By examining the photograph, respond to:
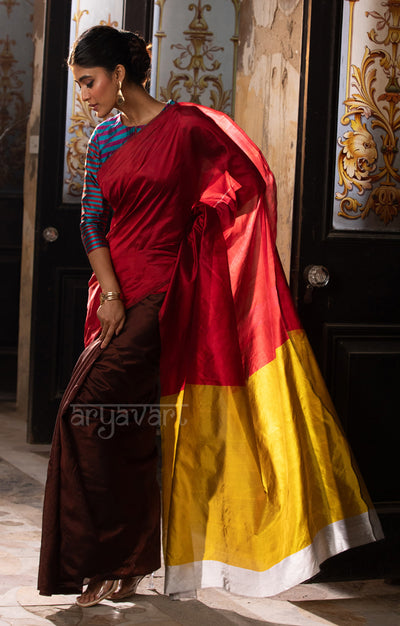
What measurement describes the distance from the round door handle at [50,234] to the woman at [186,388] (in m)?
1.79

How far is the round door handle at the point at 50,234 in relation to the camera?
13.4ft

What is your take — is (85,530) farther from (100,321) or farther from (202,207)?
(202,207)

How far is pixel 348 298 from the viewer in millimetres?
2508

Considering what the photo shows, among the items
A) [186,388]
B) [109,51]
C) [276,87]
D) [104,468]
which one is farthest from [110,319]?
[276,87]

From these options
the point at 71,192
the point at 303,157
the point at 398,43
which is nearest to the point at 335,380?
the point at 303,157

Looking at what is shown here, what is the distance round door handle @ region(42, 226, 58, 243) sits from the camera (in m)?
4.09

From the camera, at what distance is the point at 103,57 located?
2.25 metres

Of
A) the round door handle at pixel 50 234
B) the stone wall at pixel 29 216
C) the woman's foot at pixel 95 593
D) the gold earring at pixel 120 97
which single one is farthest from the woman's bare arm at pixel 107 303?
the stone wall at pixel 29 216

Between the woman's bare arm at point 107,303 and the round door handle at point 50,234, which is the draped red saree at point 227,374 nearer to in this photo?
the woman's bare arm at point 107,303

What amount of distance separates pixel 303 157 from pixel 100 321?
736 millimetres

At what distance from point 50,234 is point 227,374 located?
2.12 metres

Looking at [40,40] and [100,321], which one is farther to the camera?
[40,40]

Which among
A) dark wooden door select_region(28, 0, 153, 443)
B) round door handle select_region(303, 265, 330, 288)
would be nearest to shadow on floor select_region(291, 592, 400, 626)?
round door handle select_region(303, 265, 330, 288)

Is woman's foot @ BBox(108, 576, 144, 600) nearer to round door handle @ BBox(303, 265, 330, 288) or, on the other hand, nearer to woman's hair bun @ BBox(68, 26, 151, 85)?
round door handle @ BBox(303, 265, 330, 288)
